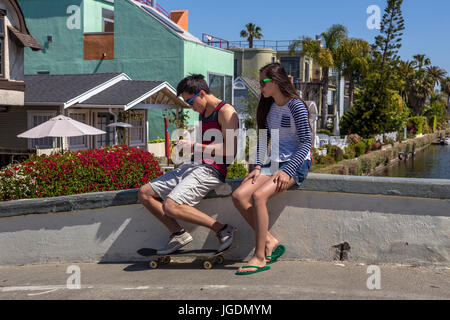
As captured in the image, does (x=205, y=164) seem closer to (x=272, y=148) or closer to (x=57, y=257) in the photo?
(x=272, y=148)

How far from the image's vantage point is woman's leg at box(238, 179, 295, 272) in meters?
4.46

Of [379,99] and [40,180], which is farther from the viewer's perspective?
[379,99]

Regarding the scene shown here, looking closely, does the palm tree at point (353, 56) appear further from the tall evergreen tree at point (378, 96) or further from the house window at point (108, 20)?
the house window at point (108, 20)

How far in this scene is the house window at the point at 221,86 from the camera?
96.5 ft

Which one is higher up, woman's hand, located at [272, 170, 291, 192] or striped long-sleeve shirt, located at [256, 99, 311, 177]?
striped long-sleeve shirt, located at [256, 99, 311, 177]

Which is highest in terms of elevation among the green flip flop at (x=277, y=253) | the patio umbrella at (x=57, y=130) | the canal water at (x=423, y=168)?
the patio umbrella at (x=57, y=130)

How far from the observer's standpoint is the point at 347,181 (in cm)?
482

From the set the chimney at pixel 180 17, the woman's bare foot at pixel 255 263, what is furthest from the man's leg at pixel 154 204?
the chimney at pixel 180 17

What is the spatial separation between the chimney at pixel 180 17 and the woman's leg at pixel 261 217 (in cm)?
2896

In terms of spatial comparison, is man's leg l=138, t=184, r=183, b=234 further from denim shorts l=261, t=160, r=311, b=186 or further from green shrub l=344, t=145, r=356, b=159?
green shrub l=344, t=145, r=356, b=159

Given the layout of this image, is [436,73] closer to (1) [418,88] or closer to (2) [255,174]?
(1) [418,88]

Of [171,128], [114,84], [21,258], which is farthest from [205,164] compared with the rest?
[171,128]

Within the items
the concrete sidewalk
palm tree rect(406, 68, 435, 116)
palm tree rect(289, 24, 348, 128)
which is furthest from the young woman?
palm tree rect(406, 68, 435, 116)

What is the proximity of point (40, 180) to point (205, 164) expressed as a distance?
9.41ft
